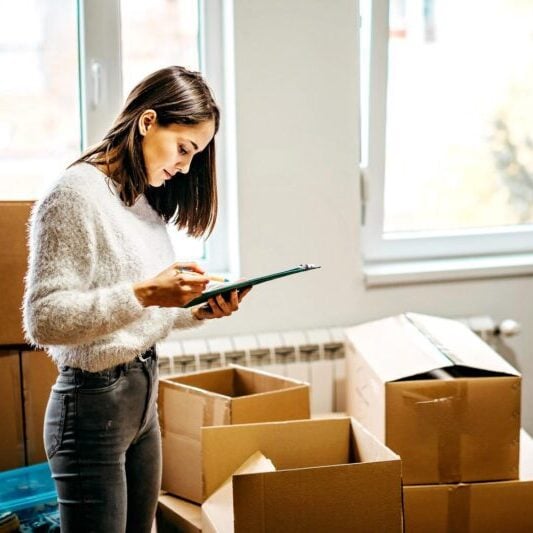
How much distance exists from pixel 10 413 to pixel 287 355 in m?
0.87

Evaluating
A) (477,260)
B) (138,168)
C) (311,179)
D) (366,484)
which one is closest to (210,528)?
(366,484)

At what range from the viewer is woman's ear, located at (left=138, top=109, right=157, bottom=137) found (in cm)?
154

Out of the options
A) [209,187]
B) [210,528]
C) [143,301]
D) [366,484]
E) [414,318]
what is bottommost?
[210,528]

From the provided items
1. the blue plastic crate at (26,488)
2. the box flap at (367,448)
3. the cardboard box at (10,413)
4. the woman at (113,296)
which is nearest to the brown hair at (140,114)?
the woman at (113,296)

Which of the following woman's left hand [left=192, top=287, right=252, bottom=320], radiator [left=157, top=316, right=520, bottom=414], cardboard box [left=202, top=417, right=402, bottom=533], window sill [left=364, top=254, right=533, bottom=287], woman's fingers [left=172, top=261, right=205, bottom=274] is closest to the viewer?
woman's fingers [left=172, top=261, right=205, bottom=274]

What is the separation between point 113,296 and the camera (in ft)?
4.65

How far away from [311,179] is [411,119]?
49 centimetres

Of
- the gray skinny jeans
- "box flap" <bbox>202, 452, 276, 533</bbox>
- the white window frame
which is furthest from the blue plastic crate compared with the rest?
the white window frame

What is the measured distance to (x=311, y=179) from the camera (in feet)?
8.96

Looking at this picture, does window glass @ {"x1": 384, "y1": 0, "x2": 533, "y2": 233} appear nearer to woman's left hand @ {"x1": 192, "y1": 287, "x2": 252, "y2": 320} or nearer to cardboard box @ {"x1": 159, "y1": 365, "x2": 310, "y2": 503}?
cardboard box @ {"x1": 159, "y1": 365, "x2": 310, "y2": 503}

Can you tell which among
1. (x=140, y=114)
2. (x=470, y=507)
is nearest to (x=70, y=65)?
(x=140, y=114)

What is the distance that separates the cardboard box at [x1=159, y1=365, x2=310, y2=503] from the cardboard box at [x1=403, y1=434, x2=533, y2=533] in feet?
1.20

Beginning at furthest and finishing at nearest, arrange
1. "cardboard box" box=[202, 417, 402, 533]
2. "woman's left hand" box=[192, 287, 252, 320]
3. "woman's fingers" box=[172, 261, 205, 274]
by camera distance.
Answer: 1. "woman's left hand" box=[192, 287, 252, 320]
2. "cardboard box" box=[202, 417, 402, 533]
3. "woman's fingers" box=[172, 261, 205, 274]

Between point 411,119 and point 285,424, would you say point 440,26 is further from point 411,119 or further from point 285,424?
point 285,424
